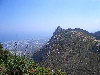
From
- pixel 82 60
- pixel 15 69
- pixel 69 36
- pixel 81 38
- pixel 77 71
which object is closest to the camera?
pixel 15 69

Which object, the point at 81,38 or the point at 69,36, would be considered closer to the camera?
the point at 81,38

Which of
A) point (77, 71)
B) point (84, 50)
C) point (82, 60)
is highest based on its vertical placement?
point (84, 50)

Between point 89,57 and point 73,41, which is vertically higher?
point 73,41

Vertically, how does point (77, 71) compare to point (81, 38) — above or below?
below

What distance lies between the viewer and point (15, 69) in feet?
69.4

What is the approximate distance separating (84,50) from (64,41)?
20.6m

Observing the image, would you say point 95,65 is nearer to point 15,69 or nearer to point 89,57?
point 89,57

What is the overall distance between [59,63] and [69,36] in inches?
1422

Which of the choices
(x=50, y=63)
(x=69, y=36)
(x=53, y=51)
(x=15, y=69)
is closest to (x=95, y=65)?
(x=50, y=63)

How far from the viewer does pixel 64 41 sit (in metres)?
97.4

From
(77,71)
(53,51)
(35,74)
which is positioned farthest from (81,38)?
(35,74)

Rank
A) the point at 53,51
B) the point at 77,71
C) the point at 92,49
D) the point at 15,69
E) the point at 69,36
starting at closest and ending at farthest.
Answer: the point at 15,69 < the point at 77,71 < the point at 92,49 < the point at 53,51 < the point at 69,36

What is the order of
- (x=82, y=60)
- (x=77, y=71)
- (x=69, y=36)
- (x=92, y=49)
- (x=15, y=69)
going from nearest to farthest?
(x=15, y=69) → (x=77, y=71) → (x=82, y=60) → (x=92, y=49) → (x=69, y=36)

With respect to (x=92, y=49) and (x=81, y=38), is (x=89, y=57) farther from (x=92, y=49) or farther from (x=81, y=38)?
(x=81, y=38)
